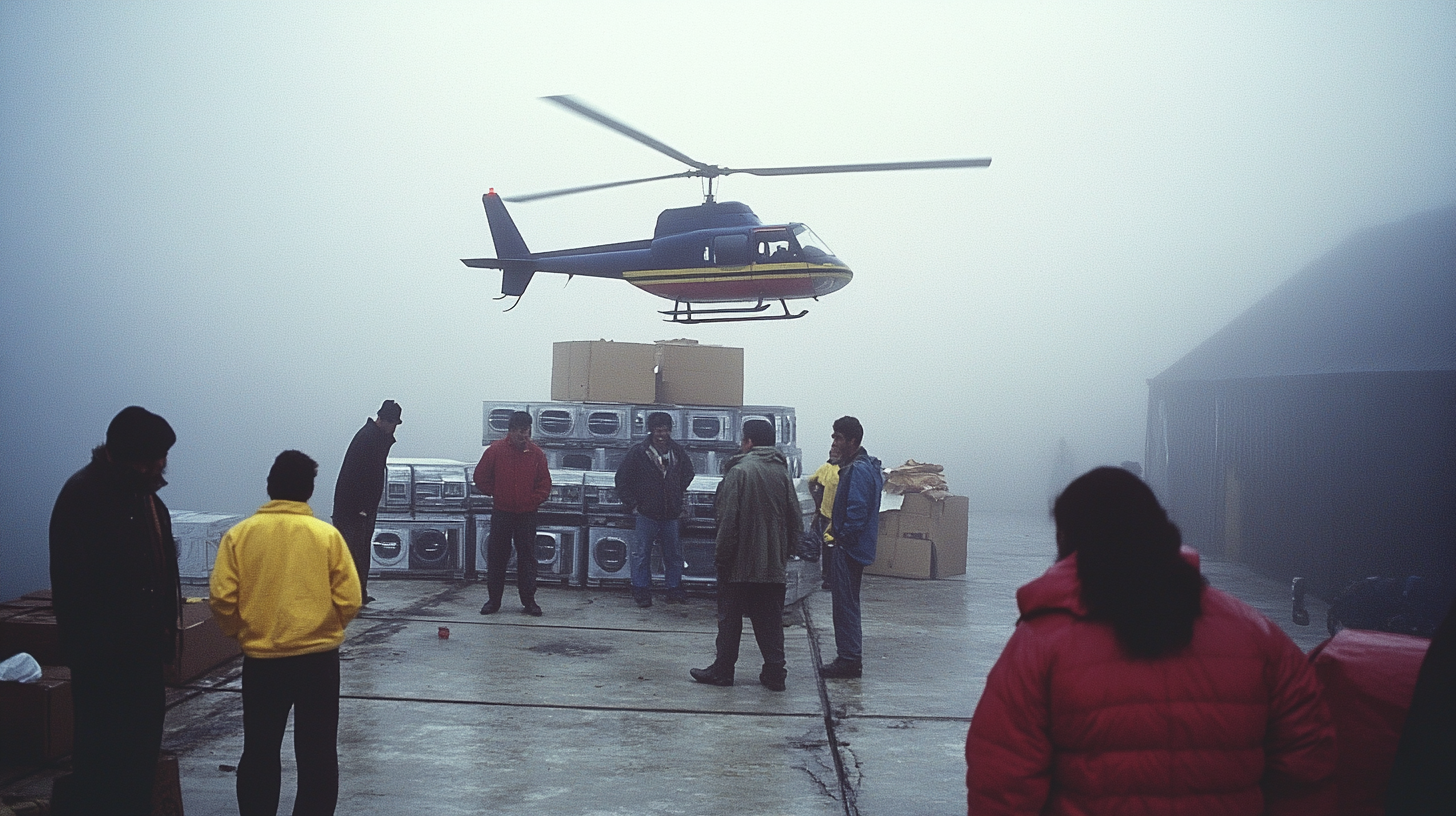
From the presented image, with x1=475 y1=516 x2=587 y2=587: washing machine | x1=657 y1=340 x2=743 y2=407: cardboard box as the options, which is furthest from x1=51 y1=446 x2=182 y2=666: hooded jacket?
x1=657 y1=340 x2=743 y2=407: cardboard box

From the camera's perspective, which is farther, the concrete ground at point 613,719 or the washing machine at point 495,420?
the washing machine at point 495,420

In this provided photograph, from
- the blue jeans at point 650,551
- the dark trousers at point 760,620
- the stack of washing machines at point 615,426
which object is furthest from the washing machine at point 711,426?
the dark trousers at point 760,620

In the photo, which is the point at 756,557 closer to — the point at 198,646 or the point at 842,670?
the point at 842,670

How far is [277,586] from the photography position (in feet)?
11.3

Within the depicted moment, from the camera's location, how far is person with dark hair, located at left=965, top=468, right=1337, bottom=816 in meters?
1.88

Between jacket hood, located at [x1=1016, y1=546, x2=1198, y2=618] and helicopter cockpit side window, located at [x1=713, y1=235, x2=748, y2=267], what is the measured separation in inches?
390

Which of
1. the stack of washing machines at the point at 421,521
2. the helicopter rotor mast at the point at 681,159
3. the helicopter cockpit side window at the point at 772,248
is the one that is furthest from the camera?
the helicopter cockpit side window at the point at 772,248

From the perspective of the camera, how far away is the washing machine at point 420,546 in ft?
33.9

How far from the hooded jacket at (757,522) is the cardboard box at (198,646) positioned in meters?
3.21

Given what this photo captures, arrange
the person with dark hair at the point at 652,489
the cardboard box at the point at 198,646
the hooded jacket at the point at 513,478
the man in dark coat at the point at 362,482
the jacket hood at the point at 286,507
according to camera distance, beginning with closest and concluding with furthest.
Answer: the jacket hood at the point at 286,507 → the cardboard box at the point at 198,646 → the man in dark coat at the point at 362,482 → the hooded jacket at the point at 513,478 → the person with dark hair at the point at 652,489

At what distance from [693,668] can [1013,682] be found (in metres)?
5.15

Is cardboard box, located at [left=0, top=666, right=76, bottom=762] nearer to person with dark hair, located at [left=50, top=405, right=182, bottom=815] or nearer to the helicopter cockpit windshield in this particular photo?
person with dark hair, located at [left=50, top=405, right=182, bottom=815]

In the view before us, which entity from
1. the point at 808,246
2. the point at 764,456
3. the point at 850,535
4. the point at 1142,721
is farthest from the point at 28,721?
the point at 808,246

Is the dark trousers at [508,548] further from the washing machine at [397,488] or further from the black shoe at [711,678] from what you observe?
the black shoe at [711,678]
